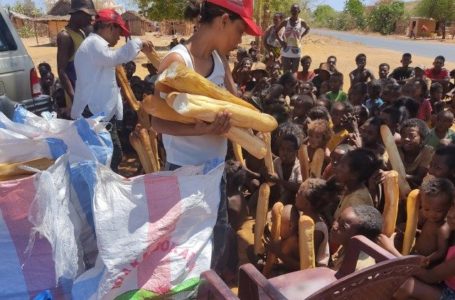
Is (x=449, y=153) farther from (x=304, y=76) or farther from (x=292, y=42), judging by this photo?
(x=292, y=42)

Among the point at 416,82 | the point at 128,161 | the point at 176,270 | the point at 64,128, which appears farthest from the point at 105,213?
the point at 416,82

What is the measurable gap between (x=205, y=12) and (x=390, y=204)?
1.59 metres

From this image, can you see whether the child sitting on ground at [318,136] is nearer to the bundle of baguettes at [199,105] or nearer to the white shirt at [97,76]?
the white shirt at [97,76]

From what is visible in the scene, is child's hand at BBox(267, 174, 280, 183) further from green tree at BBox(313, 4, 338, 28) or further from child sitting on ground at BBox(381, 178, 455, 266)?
green tree at BBox(313, 4, 338, 28)

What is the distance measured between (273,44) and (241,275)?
8601 mm

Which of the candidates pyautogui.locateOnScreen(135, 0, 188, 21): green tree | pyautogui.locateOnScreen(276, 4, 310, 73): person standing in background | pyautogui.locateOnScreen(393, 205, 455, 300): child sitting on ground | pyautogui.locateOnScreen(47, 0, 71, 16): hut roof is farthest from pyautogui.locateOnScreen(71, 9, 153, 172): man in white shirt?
pyautogui.locateOnScreen(47, 0, 71, 16): hut roof

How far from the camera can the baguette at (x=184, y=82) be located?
1789 millimetres

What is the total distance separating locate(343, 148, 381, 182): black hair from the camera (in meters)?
3.01

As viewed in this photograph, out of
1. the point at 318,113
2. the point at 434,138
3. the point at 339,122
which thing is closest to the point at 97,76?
the point at 318,113

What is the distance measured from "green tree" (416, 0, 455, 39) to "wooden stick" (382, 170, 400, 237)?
153 feet

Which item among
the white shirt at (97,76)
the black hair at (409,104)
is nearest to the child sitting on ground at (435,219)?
the white shirt at (97,76)

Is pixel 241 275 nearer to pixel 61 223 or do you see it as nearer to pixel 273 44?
pixel 61 223

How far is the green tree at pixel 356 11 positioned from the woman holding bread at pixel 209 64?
55.9 m

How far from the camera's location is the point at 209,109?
1838 millimetres
